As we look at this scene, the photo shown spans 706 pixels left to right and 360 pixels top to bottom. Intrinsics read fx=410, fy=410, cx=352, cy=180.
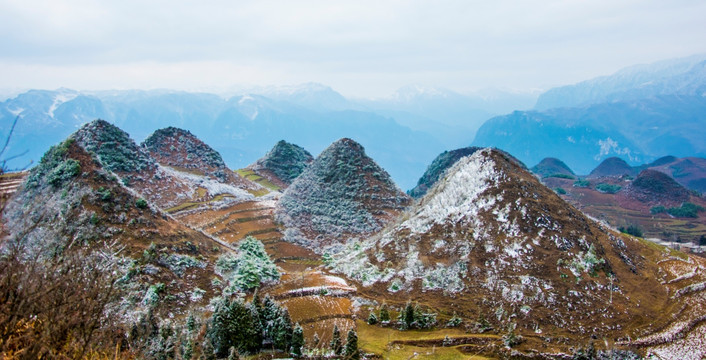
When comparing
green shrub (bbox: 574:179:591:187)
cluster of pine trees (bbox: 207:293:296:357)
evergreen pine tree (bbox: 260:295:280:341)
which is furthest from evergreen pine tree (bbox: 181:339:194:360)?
green shrub (bbox: 574:179:591:187)

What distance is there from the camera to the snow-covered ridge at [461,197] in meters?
51.9

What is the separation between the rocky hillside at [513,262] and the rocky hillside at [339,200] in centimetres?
1683

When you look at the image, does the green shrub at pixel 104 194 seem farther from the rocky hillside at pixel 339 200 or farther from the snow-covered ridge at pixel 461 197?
the snow-covered ridge at pixel 461 197

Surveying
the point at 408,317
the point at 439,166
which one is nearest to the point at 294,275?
the point at 408,317

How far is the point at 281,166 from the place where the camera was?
14138 centimetres

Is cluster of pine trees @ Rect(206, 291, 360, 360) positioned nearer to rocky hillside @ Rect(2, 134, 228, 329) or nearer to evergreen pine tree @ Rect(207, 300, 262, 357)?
evergreen pine tree @ Rect(207, 300, 262, 357)

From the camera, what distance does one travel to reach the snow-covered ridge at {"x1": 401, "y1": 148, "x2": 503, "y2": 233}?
51.9 metres

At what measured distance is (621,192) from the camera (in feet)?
556

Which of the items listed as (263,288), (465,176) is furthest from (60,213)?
(465,176)

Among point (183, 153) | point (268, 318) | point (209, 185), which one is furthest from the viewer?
point (183, 153)

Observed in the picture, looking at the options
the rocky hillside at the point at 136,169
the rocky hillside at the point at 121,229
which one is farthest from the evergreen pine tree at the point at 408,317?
the rocky hillside at the point at 136,169

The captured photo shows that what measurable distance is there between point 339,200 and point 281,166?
217 feet

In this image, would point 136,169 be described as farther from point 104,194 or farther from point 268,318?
point 268,318

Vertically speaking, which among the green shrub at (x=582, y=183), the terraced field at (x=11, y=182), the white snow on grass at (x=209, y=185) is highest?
the terraced field at (x=11, y=182)
